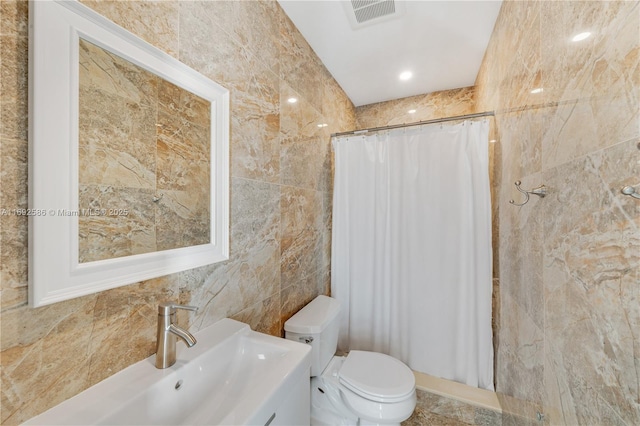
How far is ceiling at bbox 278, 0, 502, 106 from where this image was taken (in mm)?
1428

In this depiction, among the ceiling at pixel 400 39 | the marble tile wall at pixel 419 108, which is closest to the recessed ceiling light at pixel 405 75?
the ceiling at pixel 400 39

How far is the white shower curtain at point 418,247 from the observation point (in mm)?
1591

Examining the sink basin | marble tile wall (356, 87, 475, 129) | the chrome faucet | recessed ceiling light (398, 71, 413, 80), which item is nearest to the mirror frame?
the chrome faucet

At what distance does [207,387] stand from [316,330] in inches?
25.8

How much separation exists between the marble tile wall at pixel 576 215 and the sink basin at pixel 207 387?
800 mm

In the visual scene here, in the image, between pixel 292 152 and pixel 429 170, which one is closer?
pixel 292 152

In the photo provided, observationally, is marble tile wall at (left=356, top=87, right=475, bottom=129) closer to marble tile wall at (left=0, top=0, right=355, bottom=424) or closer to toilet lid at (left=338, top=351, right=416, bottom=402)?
marble tile wall at (left=0, top=0, right=355, bottom=424)

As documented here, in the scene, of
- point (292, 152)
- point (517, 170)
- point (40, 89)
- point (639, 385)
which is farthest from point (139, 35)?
point (517, 170)

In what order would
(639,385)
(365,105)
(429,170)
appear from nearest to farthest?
(639,385), (429,170), (365,105)

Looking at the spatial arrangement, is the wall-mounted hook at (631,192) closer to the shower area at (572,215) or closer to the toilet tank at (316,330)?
the shower area at (572,215)

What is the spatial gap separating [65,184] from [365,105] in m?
2.70

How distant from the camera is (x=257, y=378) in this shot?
2.66 ft

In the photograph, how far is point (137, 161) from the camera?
2.43 ft

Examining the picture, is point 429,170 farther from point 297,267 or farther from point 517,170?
point 297,267
